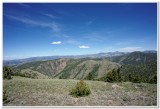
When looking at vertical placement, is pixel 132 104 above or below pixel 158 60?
below

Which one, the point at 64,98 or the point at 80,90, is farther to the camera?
the point at 80,90

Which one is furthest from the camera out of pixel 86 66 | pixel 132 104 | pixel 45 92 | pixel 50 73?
pixel 50 73

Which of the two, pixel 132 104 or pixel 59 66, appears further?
pixel 59 66

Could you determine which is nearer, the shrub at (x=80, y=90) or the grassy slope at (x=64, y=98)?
the grassy slope at (x=64, y=98)

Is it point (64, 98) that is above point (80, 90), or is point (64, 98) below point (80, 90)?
below

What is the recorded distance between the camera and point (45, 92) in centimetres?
463

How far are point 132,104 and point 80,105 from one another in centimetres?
97

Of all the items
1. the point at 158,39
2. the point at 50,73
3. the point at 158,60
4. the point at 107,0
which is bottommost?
the point at 50,73

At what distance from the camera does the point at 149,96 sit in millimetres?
4211

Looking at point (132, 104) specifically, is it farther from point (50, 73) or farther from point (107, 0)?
point (50, 73)

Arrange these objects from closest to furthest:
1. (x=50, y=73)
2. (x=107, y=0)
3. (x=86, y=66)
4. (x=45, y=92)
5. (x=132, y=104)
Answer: (x=107, y=0)
(x=132, y=104)
(x=45, y=92)
(x=86, y=66)
(x=50, y=73)

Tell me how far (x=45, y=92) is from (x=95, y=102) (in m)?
1.29

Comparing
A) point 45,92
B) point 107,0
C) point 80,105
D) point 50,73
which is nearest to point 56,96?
point 45,92

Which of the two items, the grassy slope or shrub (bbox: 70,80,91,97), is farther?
shrub (bbox: 70,80,91,97)
